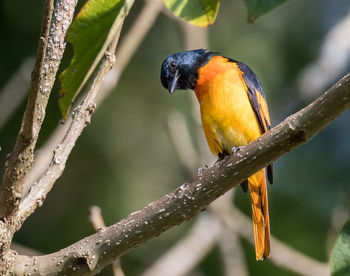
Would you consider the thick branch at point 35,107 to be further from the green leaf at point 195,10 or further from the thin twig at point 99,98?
the thin twig at point 99,98

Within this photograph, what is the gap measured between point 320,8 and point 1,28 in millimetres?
4388

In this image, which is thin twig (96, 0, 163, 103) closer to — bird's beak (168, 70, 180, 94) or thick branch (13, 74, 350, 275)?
bird's beak (168, 70, 180, 94)

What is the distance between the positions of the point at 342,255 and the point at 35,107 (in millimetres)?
1011

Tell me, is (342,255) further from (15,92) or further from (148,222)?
(15,92)

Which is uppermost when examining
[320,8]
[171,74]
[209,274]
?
[171,74]

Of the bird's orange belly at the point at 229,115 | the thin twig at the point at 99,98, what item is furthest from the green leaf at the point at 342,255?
the bird's orange belly at the point at 229,115

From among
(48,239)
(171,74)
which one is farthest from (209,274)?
(171,74)

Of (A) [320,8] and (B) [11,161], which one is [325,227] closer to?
(A) [320,8]

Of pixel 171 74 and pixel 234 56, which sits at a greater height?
pixel 171 74

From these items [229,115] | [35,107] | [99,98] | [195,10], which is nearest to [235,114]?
[229,115]

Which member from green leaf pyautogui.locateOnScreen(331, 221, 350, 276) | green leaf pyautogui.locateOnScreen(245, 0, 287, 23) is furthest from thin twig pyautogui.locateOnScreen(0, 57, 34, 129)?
green leaf pyautogui.locateOnScreen(331, 221, 350, 276)

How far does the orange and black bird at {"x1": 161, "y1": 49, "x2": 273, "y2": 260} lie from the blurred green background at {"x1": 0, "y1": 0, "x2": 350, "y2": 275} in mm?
1782

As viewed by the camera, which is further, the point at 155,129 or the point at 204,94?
the point at 155,129

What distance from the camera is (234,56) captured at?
7.50m
